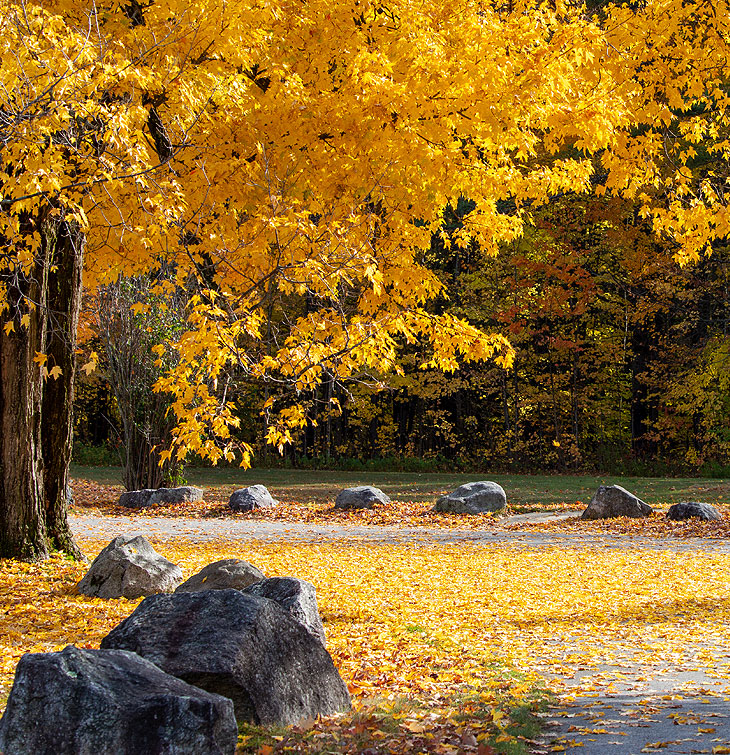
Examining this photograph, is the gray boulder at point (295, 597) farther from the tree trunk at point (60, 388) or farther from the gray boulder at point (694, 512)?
the gray boulder at point (694, 512)

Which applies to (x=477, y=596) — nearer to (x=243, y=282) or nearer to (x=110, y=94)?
(x=243, y=282)

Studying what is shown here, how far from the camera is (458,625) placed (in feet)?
21.8

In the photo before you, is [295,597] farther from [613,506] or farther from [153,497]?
[153,497]

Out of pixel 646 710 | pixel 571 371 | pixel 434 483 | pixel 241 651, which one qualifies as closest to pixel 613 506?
pixel 434 483

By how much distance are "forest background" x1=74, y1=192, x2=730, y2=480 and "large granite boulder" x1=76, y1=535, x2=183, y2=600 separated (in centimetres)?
1467

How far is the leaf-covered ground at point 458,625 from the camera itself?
4129 millimetres

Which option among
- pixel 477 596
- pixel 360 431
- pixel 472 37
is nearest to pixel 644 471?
pixel 360 431

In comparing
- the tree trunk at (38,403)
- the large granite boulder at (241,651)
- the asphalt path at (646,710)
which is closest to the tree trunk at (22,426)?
the tree trunk at (38,403)

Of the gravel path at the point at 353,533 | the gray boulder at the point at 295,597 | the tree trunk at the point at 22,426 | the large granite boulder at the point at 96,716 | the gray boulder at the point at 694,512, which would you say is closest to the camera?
the large granite boulder at the point at 96,716

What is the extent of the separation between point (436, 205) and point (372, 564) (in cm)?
423

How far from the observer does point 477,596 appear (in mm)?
7898

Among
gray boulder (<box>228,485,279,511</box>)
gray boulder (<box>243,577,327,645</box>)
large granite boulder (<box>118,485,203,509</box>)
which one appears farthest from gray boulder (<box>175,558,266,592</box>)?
large granite boulder (<box>118,485,203,509</box>)

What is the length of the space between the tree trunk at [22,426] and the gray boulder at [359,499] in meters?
7.91

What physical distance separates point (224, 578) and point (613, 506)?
9.61 metres
